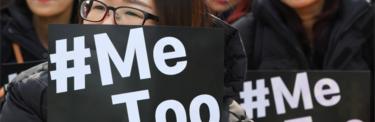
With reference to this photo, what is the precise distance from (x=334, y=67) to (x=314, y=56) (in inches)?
5.6

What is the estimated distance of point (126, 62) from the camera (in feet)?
6.00

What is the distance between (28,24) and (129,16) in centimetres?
194

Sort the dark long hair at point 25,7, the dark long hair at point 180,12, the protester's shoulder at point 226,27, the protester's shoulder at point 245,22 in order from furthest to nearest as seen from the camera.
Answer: the dark long hair at point 25,7 < the protester's shoulder at point 245,22 < the protester's shoulder at point 226,27 < the dark long hair at point 180,12

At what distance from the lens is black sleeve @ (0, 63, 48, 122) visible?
1.87m

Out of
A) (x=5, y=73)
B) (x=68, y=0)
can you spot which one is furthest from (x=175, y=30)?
(x=68, y=0)

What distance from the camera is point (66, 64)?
1.79m

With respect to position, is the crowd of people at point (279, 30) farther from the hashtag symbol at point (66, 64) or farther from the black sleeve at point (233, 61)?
the hashtag symbol at point (66, 64)

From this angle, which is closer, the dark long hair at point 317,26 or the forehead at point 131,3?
the forehead at point 131,3

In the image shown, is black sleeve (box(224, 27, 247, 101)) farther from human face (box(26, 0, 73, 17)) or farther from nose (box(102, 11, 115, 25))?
human face (box(26, 0, 73, 17))

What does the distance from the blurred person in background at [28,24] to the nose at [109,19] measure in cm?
172

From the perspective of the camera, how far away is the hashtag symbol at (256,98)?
116 inches

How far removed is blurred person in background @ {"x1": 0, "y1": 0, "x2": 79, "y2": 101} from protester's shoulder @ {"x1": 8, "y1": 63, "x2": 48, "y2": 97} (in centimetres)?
171

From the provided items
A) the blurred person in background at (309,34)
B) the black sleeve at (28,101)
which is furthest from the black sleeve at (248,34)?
the black sleeve at (28,101)

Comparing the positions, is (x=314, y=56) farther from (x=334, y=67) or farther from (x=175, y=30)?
(x=175, y=30)
